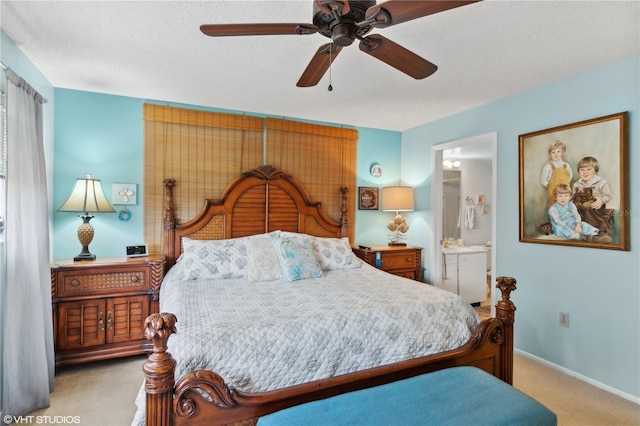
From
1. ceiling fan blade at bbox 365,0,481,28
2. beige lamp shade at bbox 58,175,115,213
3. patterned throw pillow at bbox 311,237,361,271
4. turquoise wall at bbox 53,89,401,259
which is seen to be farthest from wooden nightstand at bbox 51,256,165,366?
ceiling fan blade at bbox 365,0,481,28

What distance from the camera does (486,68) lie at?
8.66 ft

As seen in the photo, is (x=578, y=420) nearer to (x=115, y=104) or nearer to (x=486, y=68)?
(x=486, y=68)

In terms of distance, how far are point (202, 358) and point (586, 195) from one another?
303 cm

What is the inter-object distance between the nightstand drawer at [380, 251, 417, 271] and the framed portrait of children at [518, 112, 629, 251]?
132cm

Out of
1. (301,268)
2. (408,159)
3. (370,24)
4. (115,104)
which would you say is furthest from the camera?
(408,159)

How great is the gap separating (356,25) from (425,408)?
5.51 ft

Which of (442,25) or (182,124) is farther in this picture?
(182,124)

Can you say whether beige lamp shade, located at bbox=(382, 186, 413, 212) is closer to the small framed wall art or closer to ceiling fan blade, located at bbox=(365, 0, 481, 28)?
the small framed wall art

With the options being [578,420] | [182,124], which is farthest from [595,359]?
[182,124]

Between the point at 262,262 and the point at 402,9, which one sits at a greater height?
the point at 402,9

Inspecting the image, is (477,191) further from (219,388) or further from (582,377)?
(219,388)

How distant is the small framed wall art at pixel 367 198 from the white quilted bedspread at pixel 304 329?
2.06 meters

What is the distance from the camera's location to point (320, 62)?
184cm

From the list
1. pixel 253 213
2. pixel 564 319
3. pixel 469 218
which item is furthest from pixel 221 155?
pixel 469 218
